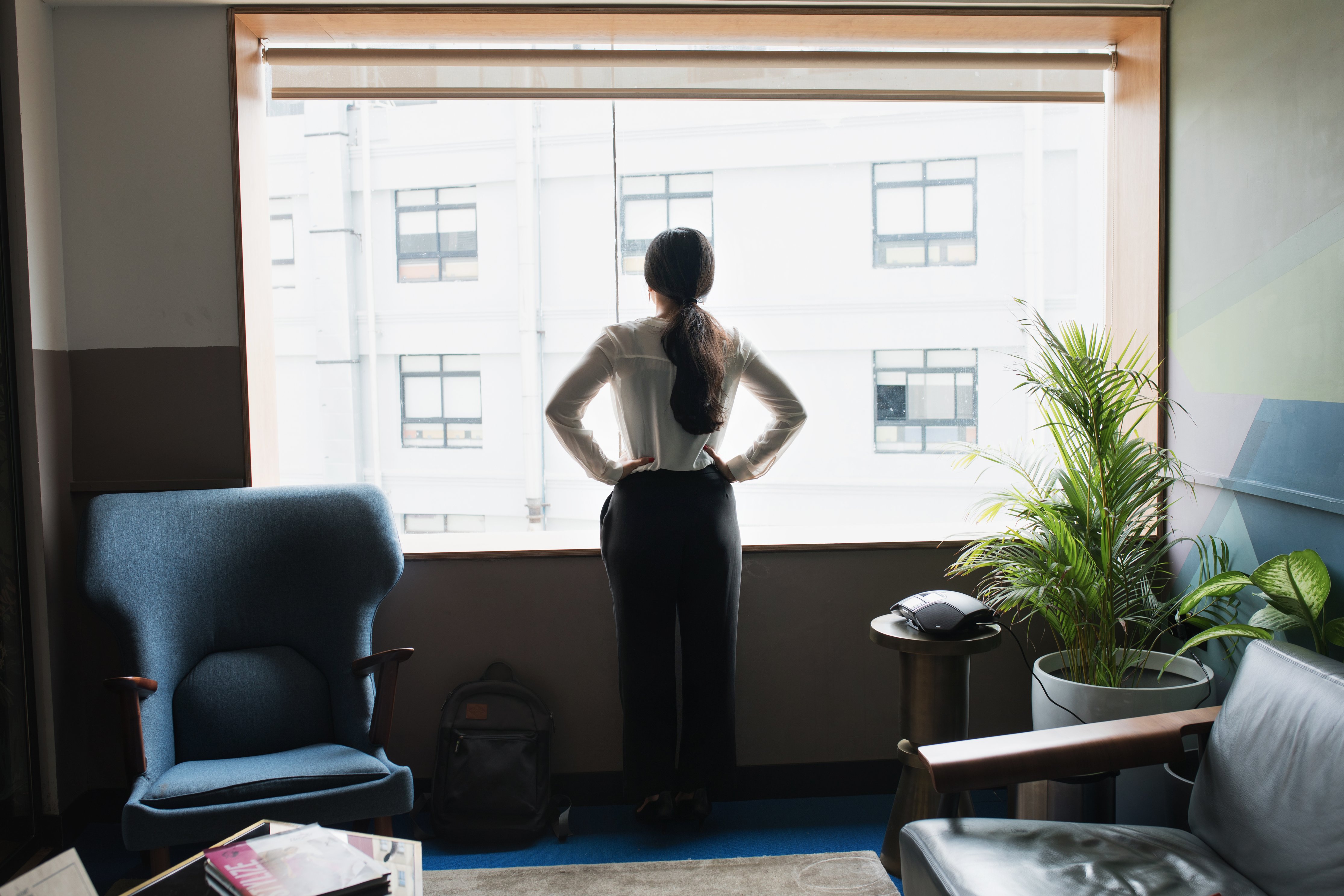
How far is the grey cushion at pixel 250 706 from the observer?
6.79 feet

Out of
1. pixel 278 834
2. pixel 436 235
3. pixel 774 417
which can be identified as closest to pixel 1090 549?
pixel 774 417

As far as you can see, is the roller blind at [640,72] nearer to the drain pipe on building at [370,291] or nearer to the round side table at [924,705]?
the round side table at [924,705]

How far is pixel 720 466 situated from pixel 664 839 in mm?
1055

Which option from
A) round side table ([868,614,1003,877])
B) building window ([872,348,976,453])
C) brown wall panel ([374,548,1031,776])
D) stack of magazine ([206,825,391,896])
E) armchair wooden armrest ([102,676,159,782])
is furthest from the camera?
building window ([872,348,976,453])

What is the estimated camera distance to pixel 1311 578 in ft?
5.50

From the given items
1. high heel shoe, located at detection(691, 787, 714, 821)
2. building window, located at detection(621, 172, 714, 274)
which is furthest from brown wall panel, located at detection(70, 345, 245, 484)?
building window, located at detection(621, 172, 714, 274)

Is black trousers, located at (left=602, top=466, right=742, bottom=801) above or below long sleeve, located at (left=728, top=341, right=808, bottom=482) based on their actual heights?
below

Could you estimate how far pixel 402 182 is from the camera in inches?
264

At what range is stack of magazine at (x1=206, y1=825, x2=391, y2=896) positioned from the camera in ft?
4.05

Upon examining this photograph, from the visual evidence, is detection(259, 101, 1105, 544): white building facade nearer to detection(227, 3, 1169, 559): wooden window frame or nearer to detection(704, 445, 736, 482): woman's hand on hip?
detection(227, 3, 1169, 559): wooden window frame

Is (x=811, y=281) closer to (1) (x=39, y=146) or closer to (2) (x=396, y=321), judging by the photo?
(2) (x=396, y=321)

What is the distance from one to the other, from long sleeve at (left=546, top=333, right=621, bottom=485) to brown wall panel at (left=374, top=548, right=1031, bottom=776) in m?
0.43

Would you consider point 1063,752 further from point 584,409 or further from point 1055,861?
point 584,409

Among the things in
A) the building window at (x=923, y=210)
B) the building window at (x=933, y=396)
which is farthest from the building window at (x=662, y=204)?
the building window at (x=933, y=396)
